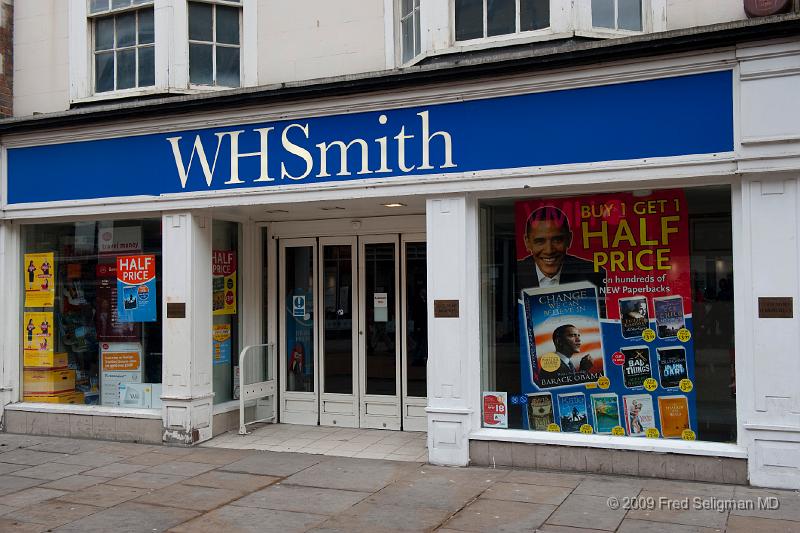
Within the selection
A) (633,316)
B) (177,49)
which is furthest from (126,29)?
(633,316)

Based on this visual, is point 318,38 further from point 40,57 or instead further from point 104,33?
point 40,57

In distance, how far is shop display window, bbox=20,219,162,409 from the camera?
10195 millimetres

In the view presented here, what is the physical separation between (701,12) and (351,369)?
594 centimetres

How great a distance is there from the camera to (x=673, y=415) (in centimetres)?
777

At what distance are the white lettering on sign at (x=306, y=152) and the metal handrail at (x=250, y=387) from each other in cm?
230

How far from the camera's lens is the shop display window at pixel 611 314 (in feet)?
25.1

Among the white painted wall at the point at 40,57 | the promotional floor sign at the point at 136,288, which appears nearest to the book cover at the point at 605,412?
the promotional floor sign at the point at 136,288

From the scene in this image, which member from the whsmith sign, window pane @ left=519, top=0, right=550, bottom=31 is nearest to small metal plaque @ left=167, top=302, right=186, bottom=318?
the whsmith sign

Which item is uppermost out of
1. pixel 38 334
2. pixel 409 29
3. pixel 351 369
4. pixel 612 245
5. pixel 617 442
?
pixel 409 29

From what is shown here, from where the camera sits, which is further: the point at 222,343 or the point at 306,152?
the point at 222,343

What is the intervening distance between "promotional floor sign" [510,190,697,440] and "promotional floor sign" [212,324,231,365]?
4071mm

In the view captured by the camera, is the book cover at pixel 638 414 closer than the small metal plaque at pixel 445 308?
Yes

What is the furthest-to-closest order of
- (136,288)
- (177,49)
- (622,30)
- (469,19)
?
(136,288) → (177,49) → (469,19) → (622,30)

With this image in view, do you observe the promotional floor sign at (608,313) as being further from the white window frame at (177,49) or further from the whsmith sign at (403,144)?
the white window frame at (177,49)
